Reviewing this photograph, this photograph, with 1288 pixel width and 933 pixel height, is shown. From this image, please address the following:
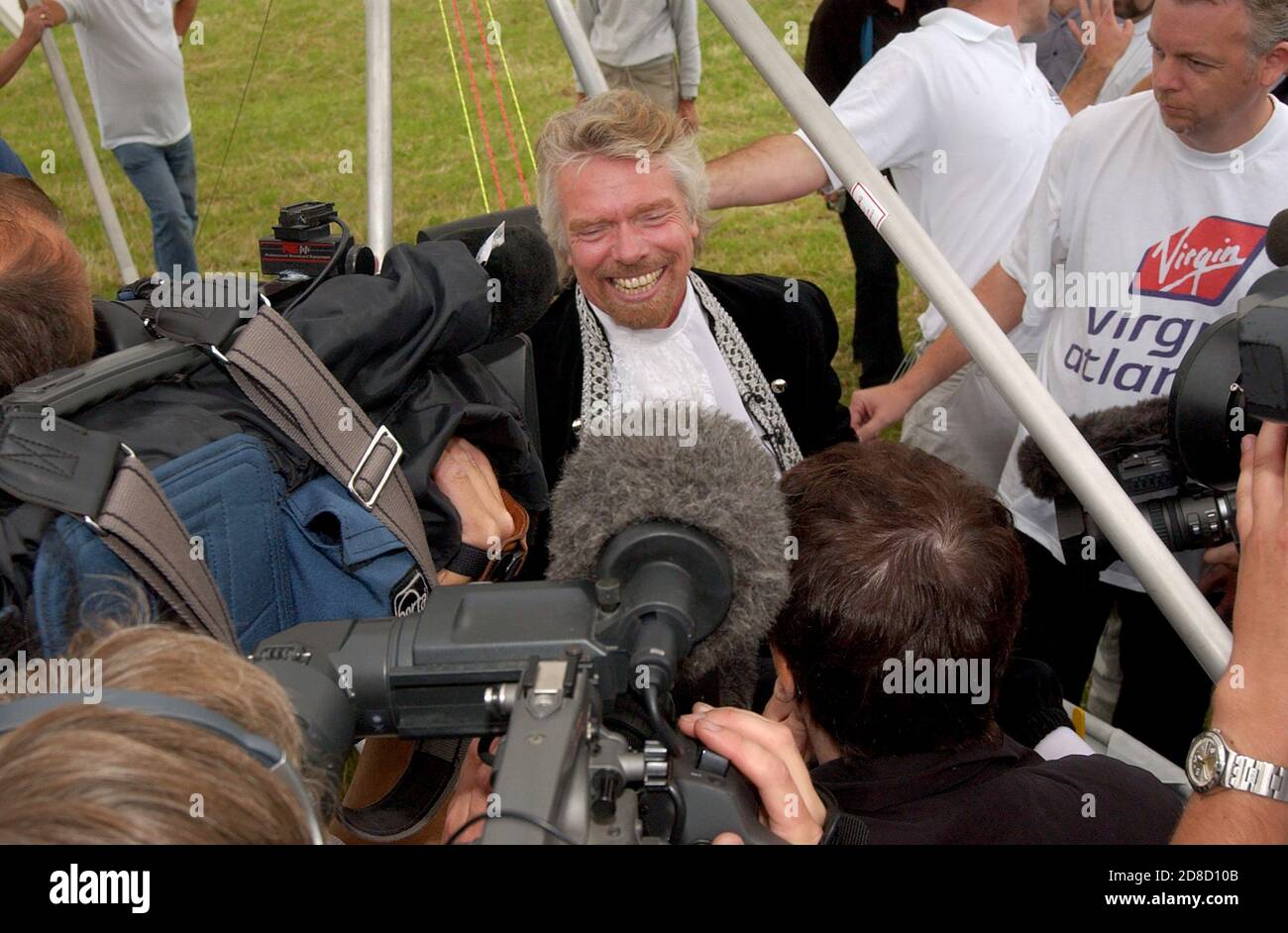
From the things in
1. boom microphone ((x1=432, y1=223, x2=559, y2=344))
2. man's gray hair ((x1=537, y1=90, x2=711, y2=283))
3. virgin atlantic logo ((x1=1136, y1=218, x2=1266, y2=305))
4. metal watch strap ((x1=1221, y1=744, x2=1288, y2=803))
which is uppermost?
man's gray hair ((x1=537, y1=90, x2=711, y2=283))

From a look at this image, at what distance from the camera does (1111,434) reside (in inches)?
61.9

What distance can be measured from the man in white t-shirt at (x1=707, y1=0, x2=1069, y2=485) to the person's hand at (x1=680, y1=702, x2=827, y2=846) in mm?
1551

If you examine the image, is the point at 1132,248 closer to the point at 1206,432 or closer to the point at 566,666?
the point at 1206,432

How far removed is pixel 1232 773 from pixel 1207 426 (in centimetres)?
47

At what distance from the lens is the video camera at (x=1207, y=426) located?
1051 millimetres

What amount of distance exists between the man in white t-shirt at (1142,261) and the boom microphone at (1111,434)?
332 mm

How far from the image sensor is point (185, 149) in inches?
178

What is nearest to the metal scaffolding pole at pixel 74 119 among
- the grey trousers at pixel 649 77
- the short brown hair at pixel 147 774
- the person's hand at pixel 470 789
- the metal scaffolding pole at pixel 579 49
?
the metal scaffolding pole at pixel 579 49

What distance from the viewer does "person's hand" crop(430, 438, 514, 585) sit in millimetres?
1336

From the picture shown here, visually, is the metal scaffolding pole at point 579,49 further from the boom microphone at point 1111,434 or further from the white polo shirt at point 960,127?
the boom microphone at point 1111,434

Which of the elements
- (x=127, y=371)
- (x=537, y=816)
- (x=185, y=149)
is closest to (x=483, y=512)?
(x=127, y=371)

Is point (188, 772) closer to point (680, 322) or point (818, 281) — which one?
point (680, 322)

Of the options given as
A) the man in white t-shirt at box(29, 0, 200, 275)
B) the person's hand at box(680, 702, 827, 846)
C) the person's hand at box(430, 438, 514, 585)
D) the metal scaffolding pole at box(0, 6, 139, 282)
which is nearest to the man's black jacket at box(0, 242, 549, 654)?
the person's hand at box(430, 438, 514, 585)

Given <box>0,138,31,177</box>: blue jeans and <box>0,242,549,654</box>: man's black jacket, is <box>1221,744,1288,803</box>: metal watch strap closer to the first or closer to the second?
<box>0,242,549,654</box>: man's black jacket
